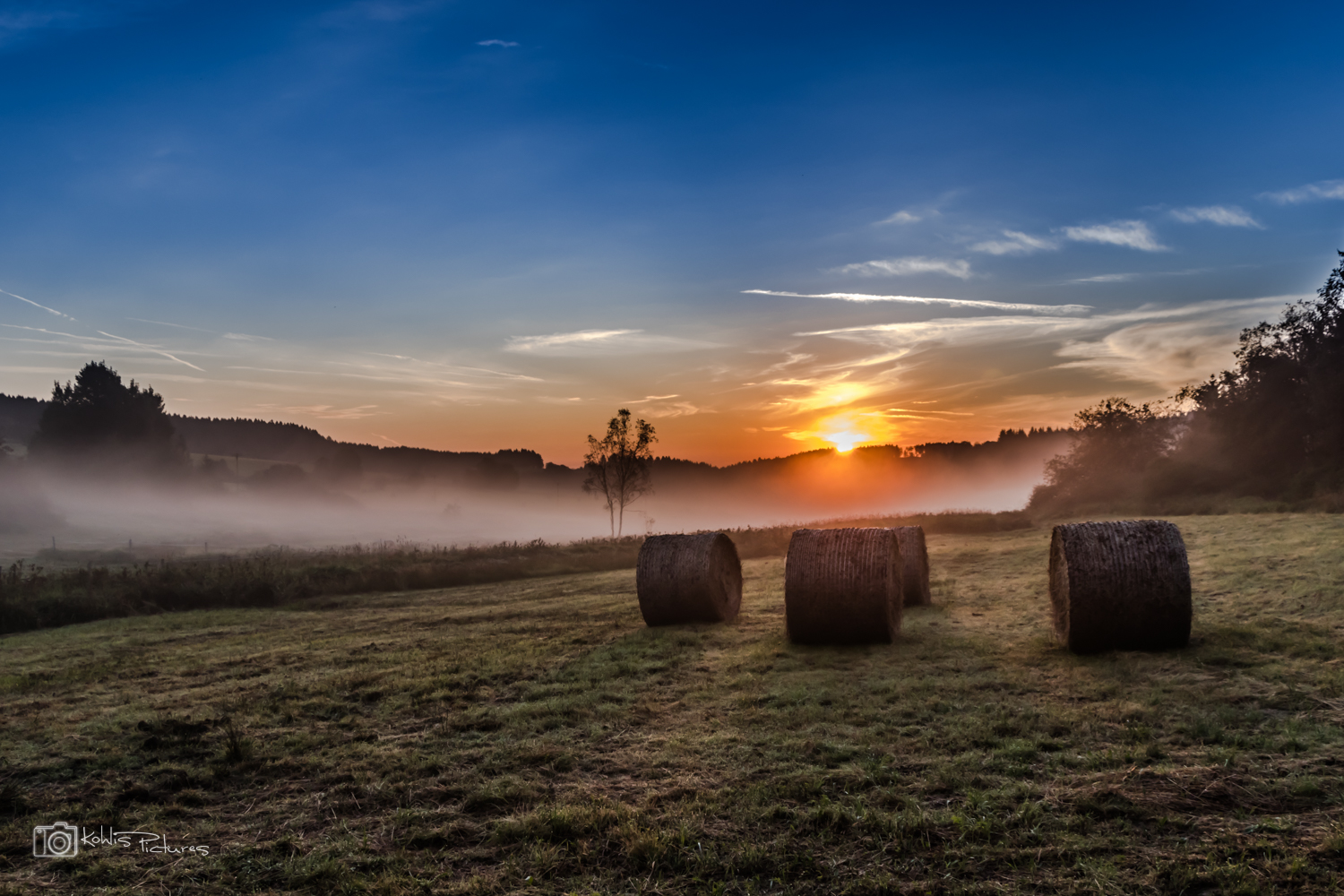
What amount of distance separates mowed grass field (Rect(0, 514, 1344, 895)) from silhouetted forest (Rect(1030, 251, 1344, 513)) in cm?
2384

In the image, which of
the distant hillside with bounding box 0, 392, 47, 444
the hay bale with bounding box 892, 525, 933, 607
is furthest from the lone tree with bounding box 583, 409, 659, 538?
the distant hillside with bounding box 0, 392, 47, 444

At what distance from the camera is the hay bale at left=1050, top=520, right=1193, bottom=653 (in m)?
9.65

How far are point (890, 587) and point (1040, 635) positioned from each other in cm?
251

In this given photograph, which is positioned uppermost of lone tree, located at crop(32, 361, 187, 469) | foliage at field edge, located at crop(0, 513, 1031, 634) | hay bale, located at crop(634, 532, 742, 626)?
lone tree, located at crop(32, 361, 187, 469)

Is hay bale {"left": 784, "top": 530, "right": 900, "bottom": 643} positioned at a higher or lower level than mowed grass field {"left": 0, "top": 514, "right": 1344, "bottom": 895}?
higher

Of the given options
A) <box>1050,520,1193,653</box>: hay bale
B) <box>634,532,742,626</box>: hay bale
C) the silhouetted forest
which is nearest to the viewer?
<box>1050,520,1193,653</box>: hay bale

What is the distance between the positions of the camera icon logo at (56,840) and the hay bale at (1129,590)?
10526 mm

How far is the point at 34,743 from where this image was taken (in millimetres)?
8047

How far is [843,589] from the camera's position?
1123 cm

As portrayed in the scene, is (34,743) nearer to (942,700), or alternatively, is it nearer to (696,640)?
(696,640)

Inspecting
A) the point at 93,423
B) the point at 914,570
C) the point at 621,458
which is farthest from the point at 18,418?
the point at 914,570

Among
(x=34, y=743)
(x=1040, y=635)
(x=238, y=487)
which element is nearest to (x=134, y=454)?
(x=238, y=487)

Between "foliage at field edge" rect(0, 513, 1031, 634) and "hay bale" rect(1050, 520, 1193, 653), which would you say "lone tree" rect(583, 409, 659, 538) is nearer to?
"foliage at field edge" rect(0, 513, 1031, 634)

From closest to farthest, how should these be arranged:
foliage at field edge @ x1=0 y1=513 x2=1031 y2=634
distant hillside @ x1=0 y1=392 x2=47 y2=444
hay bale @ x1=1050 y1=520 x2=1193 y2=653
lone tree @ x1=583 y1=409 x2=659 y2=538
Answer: hay bale @ x1=1050 y1=520 x2=1193 y2=653 < foliage at field edge @ x1=0 y1=513 x2=1031 y2=634 < lone tree @ x1=583 y1=409 x2=659 y2=538 < distant hillside @ x1=0 y1=392 x2=47 y2=444
